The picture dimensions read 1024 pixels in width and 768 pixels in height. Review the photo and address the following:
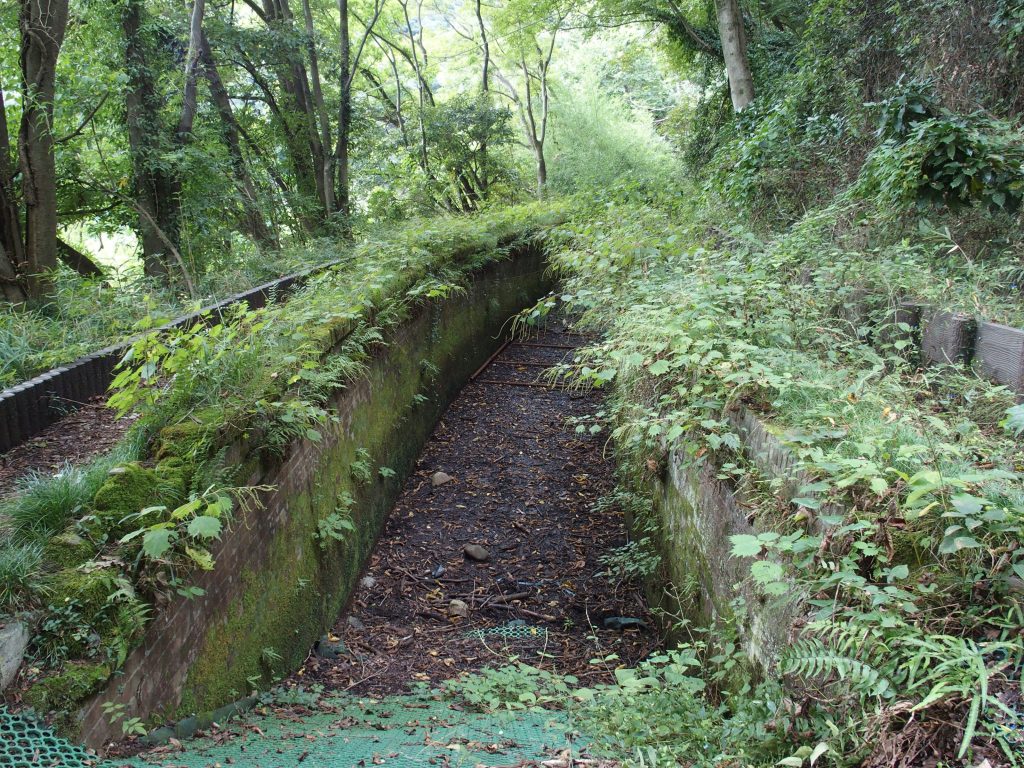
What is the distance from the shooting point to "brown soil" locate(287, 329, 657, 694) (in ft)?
12.8

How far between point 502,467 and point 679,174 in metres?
10.9

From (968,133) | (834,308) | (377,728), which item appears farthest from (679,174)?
(377,728)

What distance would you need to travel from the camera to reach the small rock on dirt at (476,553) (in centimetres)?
509

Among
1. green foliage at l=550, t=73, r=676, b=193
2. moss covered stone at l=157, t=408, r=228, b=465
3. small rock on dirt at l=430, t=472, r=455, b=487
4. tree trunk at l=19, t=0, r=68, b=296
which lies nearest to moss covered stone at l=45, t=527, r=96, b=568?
moss covered stone at l=157, t=408, r=228, b=465

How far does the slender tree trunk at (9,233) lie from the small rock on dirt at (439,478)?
539cm

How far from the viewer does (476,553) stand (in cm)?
512

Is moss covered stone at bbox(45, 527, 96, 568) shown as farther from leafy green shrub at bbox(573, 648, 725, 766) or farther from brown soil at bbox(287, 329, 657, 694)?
leafy green shrub at bbox(573, 648, 725, 766)

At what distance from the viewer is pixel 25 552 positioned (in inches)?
93.5

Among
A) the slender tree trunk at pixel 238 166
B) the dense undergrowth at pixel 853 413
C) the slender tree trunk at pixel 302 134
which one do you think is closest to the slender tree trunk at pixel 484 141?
the slender tree trunk at pixel 302 134

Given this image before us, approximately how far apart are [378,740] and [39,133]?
851 cm

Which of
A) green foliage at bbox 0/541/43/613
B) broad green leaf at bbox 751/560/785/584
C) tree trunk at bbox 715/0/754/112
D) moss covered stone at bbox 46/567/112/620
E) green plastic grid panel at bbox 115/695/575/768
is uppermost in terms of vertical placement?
tree trunk at bbox 715/0/754/112

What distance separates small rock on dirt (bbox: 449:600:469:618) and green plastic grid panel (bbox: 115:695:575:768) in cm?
129

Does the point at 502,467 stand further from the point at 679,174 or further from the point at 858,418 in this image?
the point at 679,174

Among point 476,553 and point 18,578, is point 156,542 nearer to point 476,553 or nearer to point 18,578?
point 18,578
